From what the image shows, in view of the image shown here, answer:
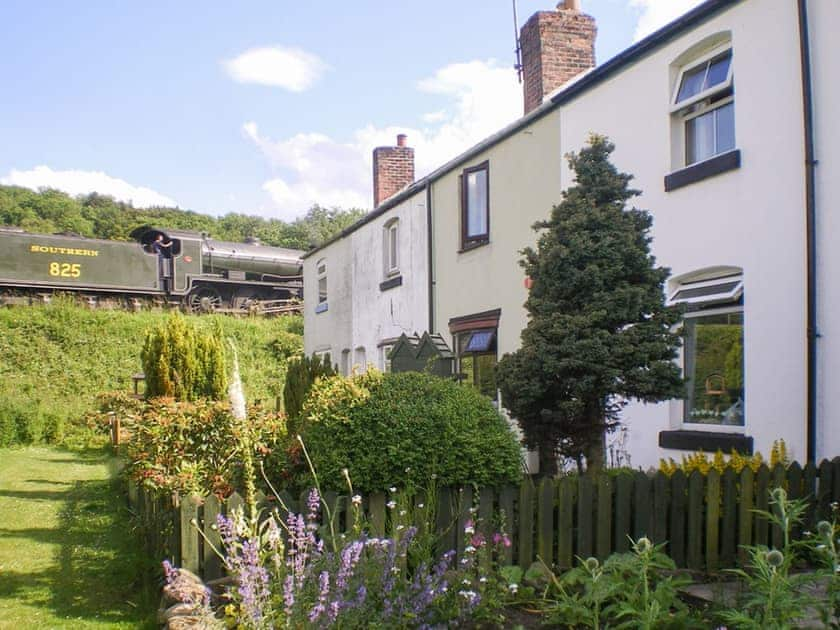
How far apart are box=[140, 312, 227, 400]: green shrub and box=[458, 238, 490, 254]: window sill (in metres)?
4.55

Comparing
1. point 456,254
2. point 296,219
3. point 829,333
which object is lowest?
point 829,333

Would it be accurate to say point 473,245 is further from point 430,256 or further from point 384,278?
point 384,278

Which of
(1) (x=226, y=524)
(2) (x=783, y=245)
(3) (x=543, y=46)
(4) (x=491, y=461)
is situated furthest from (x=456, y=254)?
(1) (x=226, y=524)

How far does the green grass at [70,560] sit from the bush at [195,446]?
0.79 meters

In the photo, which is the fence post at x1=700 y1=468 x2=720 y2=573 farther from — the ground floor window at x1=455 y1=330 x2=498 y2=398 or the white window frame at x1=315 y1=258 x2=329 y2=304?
the white window frame at x1=315 y1=258 x2=329 y2=304

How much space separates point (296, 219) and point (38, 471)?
72.7 meters

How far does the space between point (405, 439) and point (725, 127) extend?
532 cm

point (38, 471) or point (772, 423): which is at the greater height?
point (772, 423)

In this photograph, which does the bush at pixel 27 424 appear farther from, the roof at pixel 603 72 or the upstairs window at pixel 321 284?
the roof at pixel 603 72

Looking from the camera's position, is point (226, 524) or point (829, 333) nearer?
point (226, 524)

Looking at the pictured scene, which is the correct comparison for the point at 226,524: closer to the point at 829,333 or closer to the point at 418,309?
the point at 829,333

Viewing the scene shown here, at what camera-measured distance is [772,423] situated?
7191 mm

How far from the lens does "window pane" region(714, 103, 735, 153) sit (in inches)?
315

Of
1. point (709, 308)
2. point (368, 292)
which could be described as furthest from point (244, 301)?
point (709, 308)
